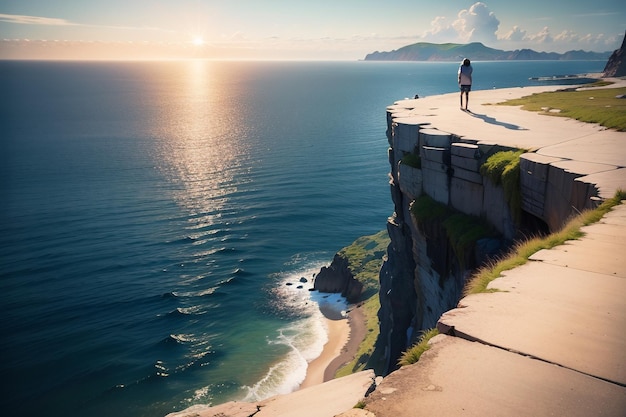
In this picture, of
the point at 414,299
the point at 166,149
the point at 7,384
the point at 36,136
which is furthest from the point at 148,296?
the point at 36,136

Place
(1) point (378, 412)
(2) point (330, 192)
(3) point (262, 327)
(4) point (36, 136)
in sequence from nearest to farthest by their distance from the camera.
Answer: (1) point (378, 412), (3) point (262, 327), (2) point (330, 192), (4) point (36, 136)

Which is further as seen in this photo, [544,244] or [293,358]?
[293,358]

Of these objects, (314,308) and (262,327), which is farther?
(314,308)

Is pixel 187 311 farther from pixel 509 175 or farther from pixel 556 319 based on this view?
pixel 556 319

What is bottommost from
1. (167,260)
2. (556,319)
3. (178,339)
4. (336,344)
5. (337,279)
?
(336,344)

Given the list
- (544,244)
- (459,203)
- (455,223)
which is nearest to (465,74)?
(459,203)

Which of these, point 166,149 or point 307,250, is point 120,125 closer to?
point 166,149
